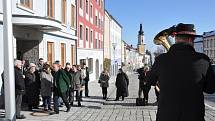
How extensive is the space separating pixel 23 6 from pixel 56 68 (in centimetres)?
400

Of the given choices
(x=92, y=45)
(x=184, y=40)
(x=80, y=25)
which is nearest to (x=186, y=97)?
(x=184, y=40)

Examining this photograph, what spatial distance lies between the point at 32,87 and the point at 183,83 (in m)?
10.3

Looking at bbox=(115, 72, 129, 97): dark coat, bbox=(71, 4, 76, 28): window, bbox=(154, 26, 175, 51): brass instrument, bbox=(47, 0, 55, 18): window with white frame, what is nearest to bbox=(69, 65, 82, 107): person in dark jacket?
bbox=(115, 72, 129, 97): dark coat

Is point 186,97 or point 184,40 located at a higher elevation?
point 184,40

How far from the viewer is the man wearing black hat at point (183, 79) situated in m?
3.61

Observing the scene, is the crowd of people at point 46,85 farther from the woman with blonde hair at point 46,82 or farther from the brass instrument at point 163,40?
the brass instrument at point 163,40

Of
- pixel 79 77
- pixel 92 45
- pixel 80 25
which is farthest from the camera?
pixel 92 45

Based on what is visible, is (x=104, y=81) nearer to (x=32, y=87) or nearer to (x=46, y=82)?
(x=46, y=82)

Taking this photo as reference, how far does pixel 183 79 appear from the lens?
145 inches

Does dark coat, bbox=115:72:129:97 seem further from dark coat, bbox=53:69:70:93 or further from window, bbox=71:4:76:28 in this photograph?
window, bbox=71:4:76:28

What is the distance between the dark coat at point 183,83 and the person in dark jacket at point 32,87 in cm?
968

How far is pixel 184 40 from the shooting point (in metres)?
3.79

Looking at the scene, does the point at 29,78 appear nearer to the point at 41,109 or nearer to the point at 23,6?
the point at 41,109

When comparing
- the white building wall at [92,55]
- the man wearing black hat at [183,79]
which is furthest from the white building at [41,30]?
the man wearing black hat at [183,79]
